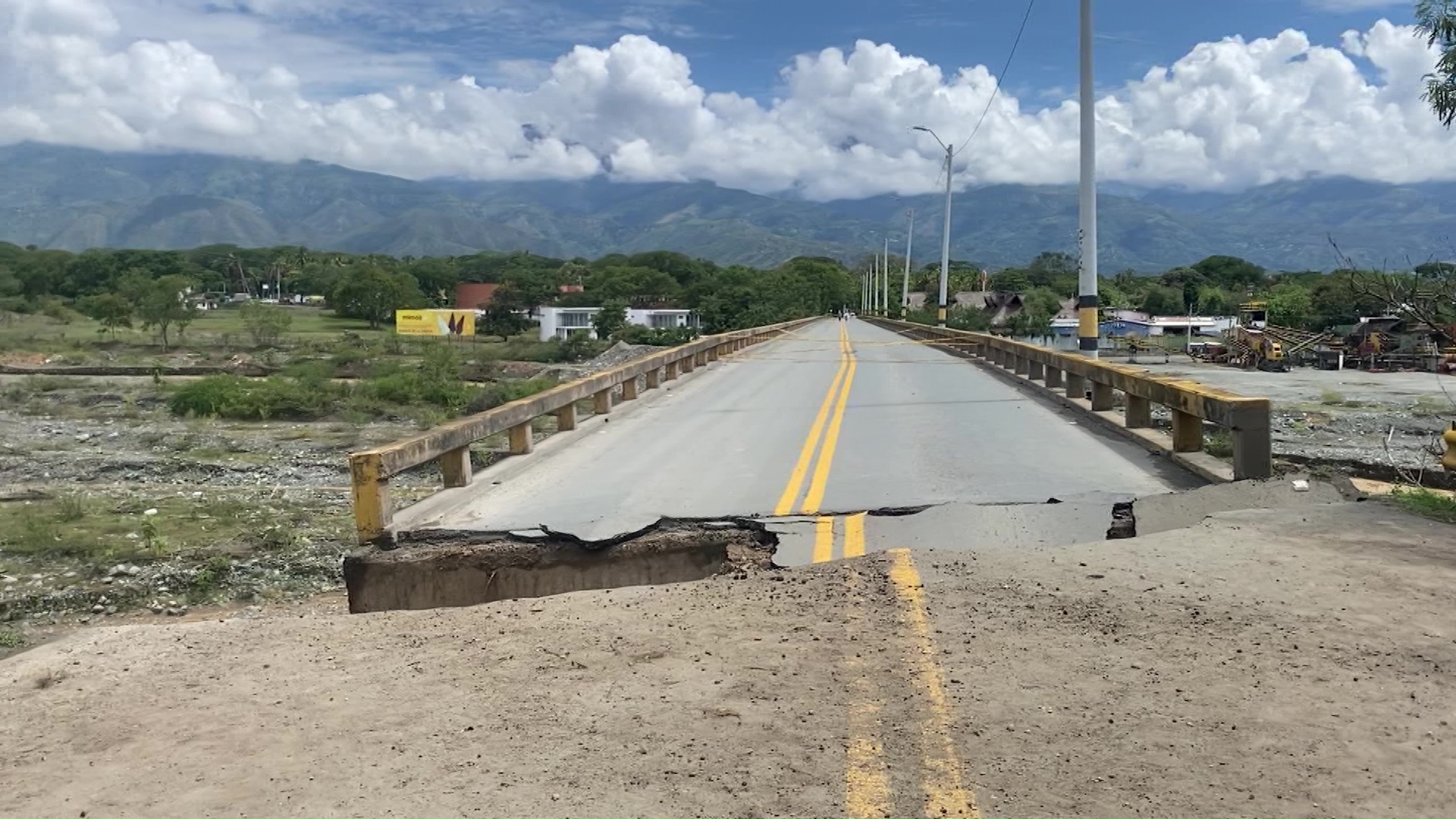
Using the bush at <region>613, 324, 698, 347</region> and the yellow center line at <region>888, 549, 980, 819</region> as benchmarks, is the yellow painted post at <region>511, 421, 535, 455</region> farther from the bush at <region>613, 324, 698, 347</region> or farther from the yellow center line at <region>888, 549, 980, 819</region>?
the bush at <region>613, 324, 698, 347</region>

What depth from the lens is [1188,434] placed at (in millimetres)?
10805

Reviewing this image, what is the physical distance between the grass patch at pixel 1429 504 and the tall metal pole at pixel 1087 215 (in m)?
10.0

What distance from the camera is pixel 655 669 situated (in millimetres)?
5449

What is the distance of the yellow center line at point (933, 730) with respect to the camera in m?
3.96

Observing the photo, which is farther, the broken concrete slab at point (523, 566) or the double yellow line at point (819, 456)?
A: the double yellow line at point (819, 456)

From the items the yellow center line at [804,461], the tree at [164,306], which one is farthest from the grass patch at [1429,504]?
the tree at [164,306]

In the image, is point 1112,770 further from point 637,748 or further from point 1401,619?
point 1401,619

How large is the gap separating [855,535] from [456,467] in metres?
3.85

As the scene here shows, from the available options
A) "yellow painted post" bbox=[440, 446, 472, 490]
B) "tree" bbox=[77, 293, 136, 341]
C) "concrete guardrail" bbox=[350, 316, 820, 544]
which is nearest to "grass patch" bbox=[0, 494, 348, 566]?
"concrete guardrail" bbox=[350, 316, 820, 544]

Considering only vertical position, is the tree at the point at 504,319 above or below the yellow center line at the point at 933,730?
above

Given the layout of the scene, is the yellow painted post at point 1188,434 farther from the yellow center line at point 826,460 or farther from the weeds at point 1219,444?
Answer: the yellow center line at point 826,460

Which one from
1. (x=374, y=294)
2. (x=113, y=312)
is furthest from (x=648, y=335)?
(x=374, y=294)

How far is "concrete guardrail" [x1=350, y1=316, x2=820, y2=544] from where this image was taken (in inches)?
316

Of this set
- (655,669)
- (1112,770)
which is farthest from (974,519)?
(1112,770)
